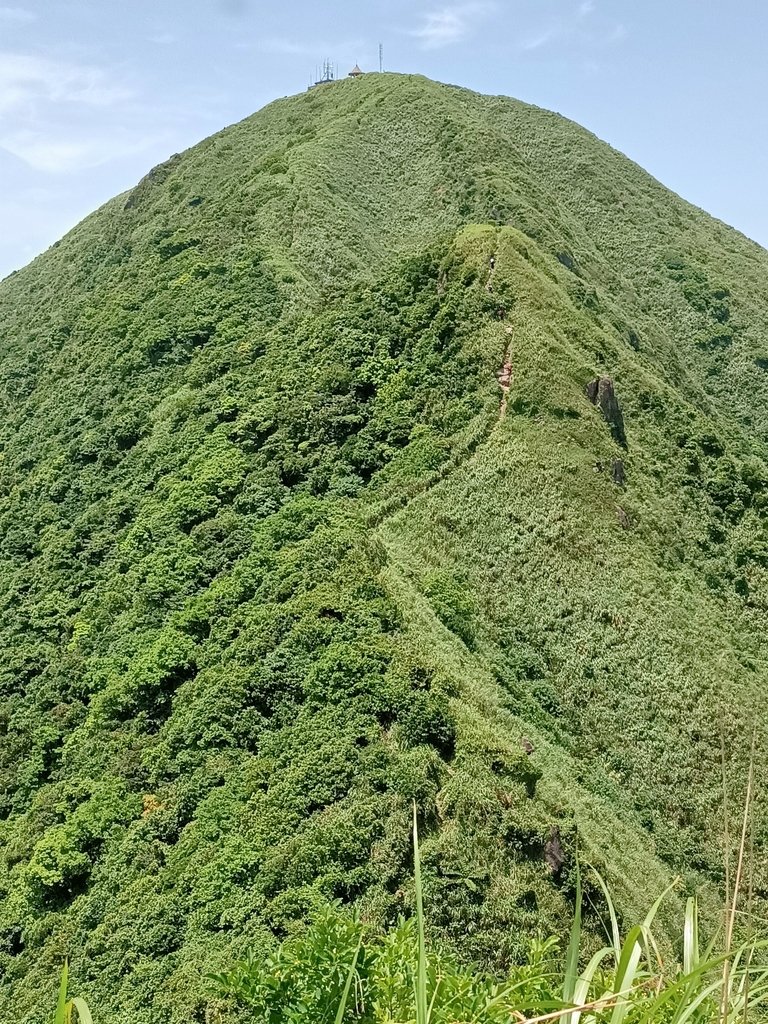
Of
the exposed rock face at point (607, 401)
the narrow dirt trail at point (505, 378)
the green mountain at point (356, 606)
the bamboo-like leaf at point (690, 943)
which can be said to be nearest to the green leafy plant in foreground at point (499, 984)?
the bamboo-like leaf at point (690, 943)

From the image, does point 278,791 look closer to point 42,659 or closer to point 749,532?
point 42,659

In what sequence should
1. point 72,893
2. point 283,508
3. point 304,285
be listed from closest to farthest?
point 72,893
point 283,508
point 304,285

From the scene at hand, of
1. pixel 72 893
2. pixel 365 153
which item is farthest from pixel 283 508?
pixel 365 153

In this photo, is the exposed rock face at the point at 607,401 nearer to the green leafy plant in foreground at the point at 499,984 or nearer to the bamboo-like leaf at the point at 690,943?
the green leafy plant in foreground at the point at 499,984

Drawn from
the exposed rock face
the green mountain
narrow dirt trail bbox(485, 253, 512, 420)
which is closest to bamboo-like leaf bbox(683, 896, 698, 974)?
the green mountain

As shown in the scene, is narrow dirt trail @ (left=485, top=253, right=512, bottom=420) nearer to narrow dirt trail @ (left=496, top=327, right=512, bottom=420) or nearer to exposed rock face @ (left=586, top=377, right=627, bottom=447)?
narrow dirt trail @ (left=496, top=327, right=512, bottom=420)

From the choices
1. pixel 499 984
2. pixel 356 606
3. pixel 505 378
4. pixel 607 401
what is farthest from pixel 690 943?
pixel 607 401
